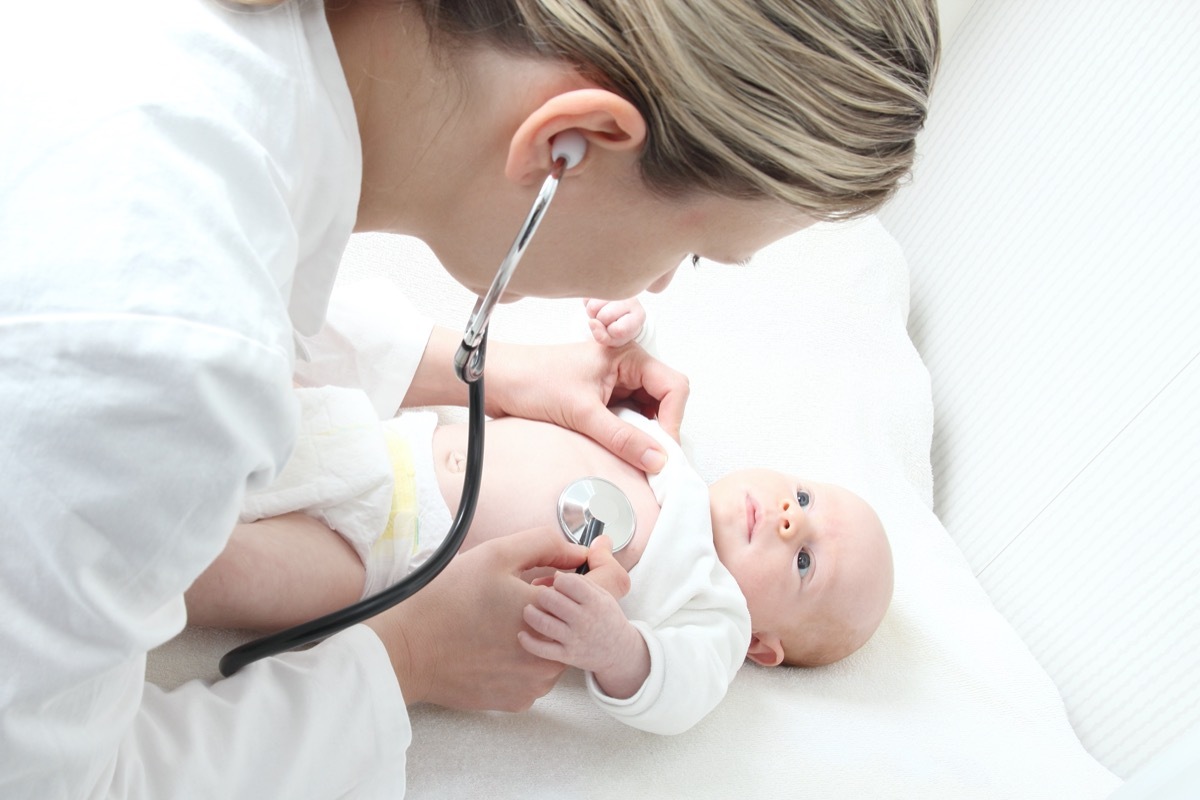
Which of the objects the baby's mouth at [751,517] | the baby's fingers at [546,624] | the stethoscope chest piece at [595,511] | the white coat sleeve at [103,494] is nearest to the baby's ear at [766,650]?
the baby's mouth at [751,517]

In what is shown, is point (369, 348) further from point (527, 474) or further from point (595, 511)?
point (595, 511)

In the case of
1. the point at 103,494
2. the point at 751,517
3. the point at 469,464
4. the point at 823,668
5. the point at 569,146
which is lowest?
the point at 823,668

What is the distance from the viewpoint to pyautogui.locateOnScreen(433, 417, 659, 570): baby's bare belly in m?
1.24

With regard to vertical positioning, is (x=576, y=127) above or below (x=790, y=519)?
above

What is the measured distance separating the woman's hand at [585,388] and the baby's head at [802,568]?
0.16m

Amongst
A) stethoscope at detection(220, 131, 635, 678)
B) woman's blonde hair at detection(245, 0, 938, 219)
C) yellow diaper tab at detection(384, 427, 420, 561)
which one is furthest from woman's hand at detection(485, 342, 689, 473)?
woman's blonde hair at detection(245, 0, 938, 219)

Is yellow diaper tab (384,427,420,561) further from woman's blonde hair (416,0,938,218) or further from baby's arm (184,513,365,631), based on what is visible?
woman's blonde hair (416,0,938,218)

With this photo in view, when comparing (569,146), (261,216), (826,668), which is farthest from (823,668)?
(261,216)

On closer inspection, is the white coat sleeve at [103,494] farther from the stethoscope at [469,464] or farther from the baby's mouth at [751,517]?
the baby's mouth at [751,517]

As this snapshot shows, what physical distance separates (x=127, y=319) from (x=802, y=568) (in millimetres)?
1100

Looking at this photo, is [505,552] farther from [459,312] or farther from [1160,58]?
[1160,58]

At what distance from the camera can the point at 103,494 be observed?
0.50 m

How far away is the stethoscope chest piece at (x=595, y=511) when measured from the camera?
1.24 m

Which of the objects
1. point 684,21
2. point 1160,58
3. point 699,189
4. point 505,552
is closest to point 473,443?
point 505,552
